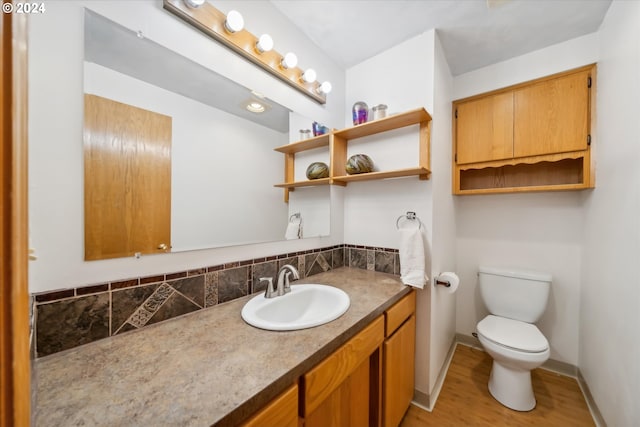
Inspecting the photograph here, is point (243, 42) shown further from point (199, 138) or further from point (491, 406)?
point (491, 406)

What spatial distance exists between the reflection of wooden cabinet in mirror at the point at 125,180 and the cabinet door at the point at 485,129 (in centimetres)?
210

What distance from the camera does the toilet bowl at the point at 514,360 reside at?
1404mm

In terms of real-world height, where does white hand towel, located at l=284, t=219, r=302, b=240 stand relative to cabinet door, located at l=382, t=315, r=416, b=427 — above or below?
above

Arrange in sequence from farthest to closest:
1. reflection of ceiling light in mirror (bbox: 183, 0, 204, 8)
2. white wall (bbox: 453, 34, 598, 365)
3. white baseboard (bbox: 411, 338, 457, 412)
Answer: white wall (bbox: 453, 34, 598, 365), white baseboard (bbox: 411, 338, 457, 412), reflection of ceiling light in mirror (bbox: 183, 0, 204, 8)

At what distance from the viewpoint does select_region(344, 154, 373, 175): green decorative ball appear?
5.22ft

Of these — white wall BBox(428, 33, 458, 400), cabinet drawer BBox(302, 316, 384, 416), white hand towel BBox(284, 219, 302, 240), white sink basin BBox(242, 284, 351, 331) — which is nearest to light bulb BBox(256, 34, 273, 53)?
white hand towel BBox(284, 219, 302, 240)

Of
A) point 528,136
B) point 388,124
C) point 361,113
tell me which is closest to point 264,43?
point 361,113

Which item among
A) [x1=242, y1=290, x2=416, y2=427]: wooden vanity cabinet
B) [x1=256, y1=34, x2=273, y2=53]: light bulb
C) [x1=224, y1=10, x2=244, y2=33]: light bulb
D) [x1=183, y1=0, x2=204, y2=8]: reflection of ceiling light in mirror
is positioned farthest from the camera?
[x1=256, y1=34, x2=273, y2=53]: light bulb

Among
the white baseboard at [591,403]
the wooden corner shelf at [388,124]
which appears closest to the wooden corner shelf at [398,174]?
the wooden corner shelf at [388,124]

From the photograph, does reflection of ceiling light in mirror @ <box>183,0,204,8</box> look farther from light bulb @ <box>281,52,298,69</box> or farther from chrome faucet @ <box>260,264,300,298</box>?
chrome faucet @ <box>260,264,300,298</box>

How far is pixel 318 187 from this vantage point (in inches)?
65.4

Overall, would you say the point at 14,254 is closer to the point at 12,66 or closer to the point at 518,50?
the point at 12,66

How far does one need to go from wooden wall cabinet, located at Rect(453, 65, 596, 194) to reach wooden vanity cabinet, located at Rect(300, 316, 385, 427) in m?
1.53

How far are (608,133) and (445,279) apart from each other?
4.02 ft
